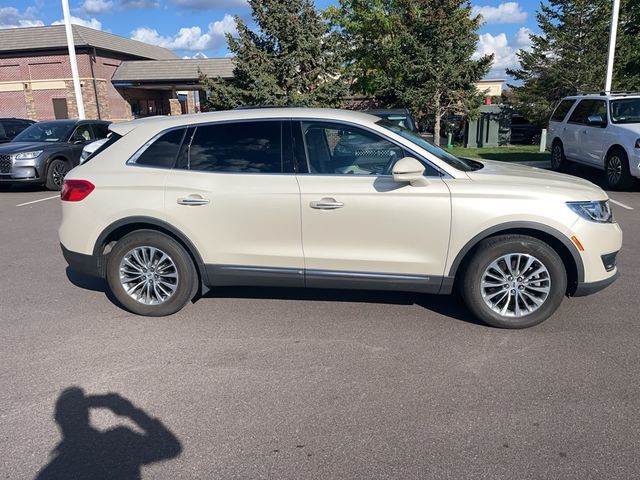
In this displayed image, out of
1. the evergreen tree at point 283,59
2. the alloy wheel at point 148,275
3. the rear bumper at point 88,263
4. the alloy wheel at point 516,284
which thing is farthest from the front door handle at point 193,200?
the evergreen tree at point 283,59

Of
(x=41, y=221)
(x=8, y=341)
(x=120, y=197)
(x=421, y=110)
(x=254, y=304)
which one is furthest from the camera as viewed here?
(x=421, y=110)

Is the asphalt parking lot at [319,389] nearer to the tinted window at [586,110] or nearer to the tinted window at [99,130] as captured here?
the tinted window at [586,110]

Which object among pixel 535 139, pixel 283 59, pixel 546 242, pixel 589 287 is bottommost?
pixel 589 287

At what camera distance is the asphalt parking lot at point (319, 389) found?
107 inches

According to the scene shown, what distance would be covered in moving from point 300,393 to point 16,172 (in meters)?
10.7

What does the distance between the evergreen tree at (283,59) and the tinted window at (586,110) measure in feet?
28.3

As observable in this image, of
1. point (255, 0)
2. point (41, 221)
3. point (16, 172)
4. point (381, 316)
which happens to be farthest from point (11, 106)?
point (381, 316)

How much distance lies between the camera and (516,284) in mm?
4160

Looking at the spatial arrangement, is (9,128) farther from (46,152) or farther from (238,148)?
(238,148)

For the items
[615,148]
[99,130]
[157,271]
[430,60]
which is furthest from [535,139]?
[157,271]

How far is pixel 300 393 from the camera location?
3348 millimetres

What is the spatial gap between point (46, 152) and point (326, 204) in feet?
32.6

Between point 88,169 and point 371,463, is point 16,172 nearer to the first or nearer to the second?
point 88,169

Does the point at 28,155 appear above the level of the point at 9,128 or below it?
below
